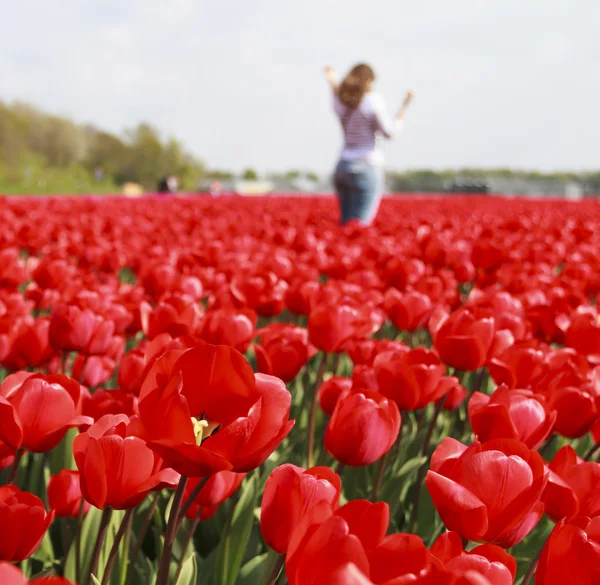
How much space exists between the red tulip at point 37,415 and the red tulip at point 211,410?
0.34 metres

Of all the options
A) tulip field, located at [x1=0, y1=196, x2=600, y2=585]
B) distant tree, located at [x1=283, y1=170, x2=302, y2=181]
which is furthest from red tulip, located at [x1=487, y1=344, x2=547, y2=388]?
distant tree, located at [x1=283, y1=170, x2=302, y2=181]

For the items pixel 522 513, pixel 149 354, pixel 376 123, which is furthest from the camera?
pixel 376 123

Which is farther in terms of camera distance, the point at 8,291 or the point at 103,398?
the point at 8,291

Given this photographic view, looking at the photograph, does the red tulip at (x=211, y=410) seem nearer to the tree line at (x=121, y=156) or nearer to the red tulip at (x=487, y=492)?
the red tulip at (x=487, y=492)

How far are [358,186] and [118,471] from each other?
672 centimetres

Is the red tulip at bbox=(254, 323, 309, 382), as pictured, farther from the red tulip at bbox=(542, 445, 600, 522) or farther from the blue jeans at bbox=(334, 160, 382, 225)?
the blue jeans at bbox=(334, 160, 382, 225)

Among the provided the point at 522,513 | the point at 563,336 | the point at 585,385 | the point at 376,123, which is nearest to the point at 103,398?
the point at 522,513

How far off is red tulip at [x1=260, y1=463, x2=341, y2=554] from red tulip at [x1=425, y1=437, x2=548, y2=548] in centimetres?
15

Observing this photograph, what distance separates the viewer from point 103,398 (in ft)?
4.55

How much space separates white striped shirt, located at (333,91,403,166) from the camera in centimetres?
716

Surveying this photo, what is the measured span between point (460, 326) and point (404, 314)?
0.61 metres

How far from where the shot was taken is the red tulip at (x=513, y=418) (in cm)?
124

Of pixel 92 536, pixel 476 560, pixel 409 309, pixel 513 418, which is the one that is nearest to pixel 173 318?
pixel 92 536

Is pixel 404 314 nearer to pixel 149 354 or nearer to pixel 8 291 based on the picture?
pixel 149 354
